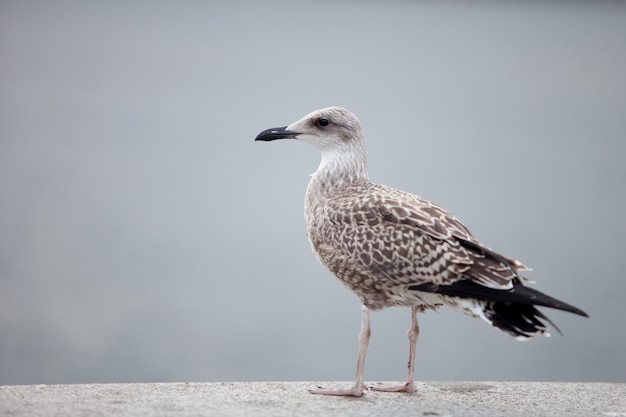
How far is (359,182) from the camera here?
5.71m

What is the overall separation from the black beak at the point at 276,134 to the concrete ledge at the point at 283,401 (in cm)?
175

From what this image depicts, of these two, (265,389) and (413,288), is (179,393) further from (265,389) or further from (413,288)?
(413,288)

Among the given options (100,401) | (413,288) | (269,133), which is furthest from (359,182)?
(100,401)

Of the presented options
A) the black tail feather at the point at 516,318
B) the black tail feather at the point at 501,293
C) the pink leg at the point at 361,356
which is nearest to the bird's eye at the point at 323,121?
the pink leg at the point at 361,356

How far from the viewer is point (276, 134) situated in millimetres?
5754

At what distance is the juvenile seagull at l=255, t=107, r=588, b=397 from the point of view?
15.4 ft

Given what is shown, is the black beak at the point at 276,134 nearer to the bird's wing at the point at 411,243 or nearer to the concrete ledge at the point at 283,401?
the bird's wing at the point at 411,243

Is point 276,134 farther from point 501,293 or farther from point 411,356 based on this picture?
point 501,293

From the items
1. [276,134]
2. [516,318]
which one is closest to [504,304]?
[516,318]

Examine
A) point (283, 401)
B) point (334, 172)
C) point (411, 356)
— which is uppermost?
point (334, 172)

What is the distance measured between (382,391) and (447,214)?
1.30m

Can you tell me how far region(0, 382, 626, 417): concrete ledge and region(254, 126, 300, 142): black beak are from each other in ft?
5.75

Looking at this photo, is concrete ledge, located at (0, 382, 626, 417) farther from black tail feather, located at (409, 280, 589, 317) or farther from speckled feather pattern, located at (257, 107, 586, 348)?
black tail feather, located at (409, 280, 589, 317)

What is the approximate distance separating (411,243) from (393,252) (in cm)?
12
